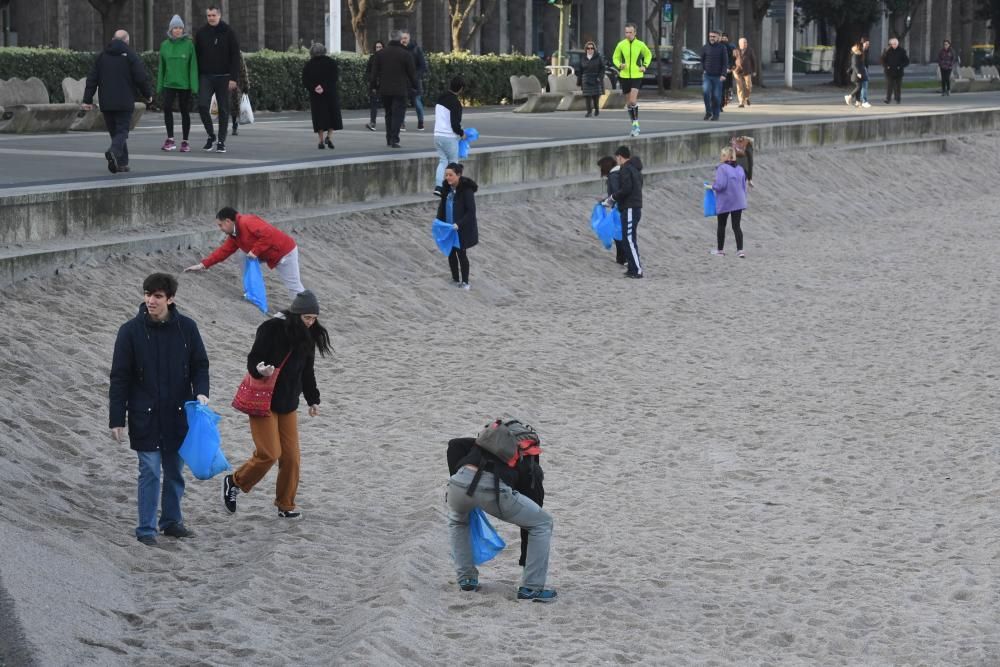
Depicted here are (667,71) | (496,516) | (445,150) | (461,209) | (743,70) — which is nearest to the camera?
(496,516)

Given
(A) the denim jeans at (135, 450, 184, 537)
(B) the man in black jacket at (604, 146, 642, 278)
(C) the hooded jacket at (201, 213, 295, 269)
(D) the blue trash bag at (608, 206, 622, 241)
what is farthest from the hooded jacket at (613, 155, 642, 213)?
(A) the denim jeans at (135, 450, 184, 537)

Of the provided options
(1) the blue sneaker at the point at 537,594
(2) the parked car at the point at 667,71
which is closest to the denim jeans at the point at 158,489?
(1) the blue sneaker at the point at 537,594

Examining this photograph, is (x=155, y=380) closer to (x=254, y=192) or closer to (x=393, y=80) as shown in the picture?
(x=254, y=192)

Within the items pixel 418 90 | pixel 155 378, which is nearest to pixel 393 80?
pixel 418 90

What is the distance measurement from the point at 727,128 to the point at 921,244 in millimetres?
5953

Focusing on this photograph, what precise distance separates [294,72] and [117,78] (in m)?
17.3

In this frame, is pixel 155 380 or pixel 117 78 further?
pixel 117 78

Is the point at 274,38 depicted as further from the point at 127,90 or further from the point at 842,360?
the point at 842,360

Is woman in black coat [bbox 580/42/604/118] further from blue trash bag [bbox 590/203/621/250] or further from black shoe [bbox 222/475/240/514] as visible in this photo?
black shoe [bbox 222/475/240/514]

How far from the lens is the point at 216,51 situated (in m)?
20.2

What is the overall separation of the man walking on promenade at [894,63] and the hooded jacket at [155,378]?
36.9 m

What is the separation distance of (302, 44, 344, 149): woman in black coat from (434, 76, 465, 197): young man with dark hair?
1.94 meters

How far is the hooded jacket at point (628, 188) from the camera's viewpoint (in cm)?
2116

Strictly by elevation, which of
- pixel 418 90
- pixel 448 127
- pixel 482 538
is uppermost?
pixel 418 90
